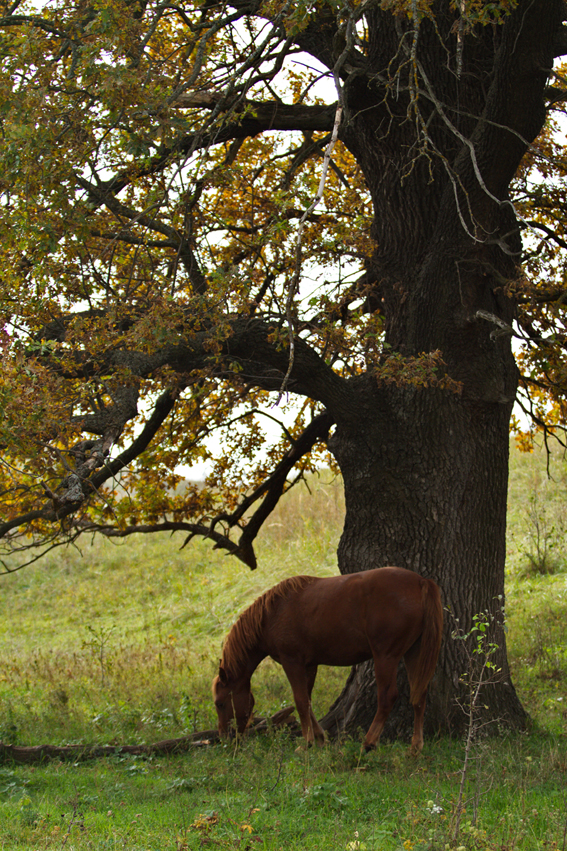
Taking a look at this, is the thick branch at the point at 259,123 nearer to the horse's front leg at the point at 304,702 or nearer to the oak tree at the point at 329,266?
the oak tree at the point at 329,266

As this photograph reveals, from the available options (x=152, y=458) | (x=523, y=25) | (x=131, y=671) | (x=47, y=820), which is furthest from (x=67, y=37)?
(x=131, y=671)

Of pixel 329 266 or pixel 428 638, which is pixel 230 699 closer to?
pixel 428 638

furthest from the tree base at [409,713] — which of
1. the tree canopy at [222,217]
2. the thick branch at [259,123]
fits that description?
the thick branch at [259,123]

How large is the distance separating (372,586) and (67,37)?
4.98 meters

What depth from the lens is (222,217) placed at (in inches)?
386

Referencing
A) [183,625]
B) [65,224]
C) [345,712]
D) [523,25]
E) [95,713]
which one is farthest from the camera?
[183,625]

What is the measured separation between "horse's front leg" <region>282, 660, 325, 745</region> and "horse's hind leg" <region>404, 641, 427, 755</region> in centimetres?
89

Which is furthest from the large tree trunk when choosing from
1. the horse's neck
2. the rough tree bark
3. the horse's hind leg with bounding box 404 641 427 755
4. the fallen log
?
the fallen log

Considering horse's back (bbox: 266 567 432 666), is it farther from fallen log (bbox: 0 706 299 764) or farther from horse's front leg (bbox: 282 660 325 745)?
fallen log (bbox: 0 706 299 764)

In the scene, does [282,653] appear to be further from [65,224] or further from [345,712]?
[65,224]

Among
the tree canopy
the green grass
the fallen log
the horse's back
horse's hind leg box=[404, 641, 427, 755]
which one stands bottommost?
the fallen log

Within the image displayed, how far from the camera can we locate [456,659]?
681cm

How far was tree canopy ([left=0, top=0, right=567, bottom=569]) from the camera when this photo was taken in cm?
555

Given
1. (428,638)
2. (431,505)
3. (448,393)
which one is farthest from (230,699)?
(448,393)
